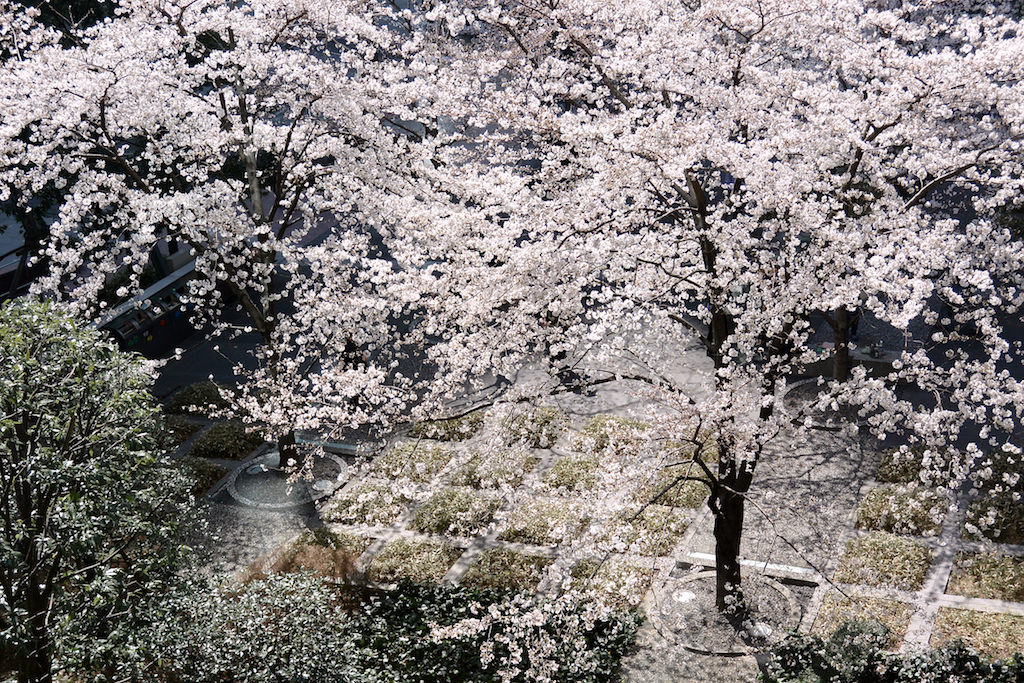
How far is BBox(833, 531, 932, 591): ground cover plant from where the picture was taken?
12367mm

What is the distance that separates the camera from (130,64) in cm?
1312

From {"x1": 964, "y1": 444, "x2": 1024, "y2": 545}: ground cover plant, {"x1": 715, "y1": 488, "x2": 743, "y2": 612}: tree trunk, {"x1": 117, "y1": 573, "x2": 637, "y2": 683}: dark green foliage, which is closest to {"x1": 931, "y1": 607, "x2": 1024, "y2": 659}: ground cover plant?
{"x1": 964, "y1": 444, "x2": 1024, "y2": 545}: ground cover plant

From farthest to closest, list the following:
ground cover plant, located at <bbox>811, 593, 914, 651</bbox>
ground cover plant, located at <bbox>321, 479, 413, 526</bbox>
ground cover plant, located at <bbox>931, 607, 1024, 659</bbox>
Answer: ground cover plant, located at <bbox>321, 479, 413, 526</bbox>
ground cover plant, located at <bbox>811, 593, 914, 651</bbox>
ground cover plant, located at <bbox>931, 607, 1024, 659</bbox>

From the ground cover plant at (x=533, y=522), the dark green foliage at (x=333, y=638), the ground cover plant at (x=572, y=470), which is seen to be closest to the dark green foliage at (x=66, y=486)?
the dark green foliage at (x=333, y=638)

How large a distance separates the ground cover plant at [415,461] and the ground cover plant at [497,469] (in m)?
0.41

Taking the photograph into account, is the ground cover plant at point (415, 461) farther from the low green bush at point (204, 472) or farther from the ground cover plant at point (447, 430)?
the low green bush at point (204, 472)

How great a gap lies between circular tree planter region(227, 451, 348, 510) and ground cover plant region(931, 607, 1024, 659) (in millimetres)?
9363

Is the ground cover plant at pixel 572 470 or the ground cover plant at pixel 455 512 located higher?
the ground cover plant at pixel 572 470

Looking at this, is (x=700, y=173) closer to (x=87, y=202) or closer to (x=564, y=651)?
(x=564, y=651)

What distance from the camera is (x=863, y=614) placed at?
1126 cm

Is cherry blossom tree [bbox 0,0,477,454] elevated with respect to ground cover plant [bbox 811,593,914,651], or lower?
elevated

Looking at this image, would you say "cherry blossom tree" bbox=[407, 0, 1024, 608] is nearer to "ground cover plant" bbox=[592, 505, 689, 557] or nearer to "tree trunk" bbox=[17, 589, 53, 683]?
"ground cover plant" bbox=[592, 505, 689, 557]

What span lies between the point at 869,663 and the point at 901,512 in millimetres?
3620

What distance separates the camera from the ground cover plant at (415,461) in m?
15.4
